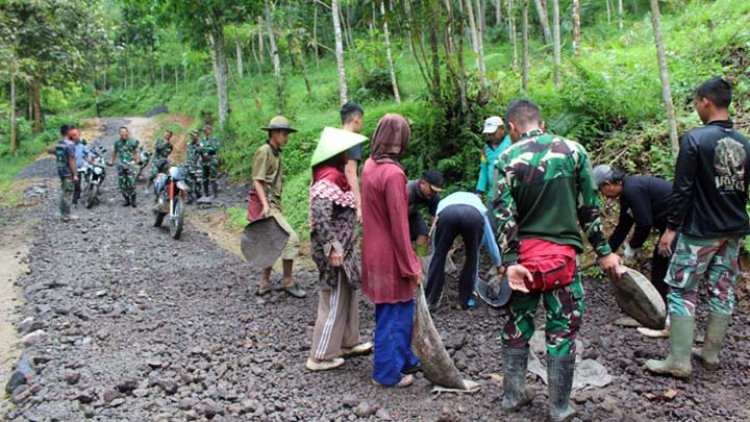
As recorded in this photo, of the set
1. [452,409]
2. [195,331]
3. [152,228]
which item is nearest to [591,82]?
[452,409]

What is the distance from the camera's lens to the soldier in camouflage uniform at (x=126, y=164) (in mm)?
A: 12031

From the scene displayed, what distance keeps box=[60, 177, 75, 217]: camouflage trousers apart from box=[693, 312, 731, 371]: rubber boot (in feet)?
35.3

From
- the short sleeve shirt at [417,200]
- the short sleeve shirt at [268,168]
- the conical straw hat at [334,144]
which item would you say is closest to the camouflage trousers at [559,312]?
the conical straw hat at [334,144]

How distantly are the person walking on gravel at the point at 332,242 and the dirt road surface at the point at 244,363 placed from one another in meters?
0.24

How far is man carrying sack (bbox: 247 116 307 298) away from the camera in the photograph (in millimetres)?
5605

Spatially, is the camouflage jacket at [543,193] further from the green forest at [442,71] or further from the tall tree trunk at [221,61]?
the tall tree trunk at [221,61]

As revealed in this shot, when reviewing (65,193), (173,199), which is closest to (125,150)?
(65,193)

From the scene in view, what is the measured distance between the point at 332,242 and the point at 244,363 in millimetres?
1228

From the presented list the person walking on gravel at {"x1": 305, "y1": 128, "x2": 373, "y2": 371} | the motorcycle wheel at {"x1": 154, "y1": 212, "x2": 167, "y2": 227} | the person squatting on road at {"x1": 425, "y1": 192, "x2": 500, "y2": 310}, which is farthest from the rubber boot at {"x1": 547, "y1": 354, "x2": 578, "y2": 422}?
the motorcycle wheel at {"x1": 154, "y1": 212, "x2": 167, "y2": 227}

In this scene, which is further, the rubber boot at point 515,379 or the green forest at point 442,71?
the green forest at point 442,71

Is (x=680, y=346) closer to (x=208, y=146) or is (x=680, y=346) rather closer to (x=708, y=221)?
(x=708, y=221)

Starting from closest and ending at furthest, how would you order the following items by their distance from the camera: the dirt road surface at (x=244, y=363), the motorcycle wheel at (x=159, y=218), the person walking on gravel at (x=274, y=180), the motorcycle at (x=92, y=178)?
the dirt road surface at (x=244, y=363)
the person walking on gravel at (x=274, y=180)
the motorcycle wheel at (x=159, y=218)
the motorcycle at (x=92, y=178)

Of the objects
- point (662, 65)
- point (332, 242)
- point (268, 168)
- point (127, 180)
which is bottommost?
point (332, 242)

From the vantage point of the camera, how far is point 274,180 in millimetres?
5773
